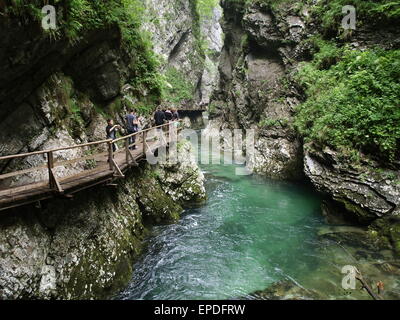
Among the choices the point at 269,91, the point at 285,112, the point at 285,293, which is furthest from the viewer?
the point at 269,91

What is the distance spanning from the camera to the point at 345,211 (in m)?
12.5

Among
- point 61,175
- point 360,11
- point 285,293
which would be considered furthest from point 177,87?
point 285,293

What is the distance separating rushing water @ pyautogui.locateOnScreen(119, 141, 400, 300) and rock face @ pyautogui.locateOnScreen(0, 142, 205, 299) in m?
0.87

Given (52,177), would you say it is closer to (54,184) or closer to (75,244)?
(54,184)

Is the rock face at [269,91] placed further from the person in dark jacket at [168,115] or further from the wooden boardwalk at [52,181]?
the wooden boardwalk at [52,181]

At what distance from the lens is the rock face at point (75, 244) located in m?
5.93

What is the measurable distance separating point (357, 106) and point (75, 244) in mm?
13366

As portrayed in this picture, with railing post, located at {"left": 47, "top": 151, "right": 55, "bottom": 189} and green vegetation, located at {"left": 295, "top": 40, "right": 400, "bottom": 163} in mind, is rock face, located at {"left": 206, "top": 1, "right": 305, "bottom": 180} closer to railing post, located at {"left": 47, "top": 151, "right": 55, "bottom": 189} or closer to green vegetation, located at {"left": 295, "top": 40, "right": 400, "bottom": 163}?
green vegetation, located at {"left": 295, "top": 40, "right": 400, "bottom": 163}

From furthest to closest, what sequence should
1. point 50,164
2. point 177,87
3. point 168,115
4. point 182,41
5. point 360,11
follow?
1. point 182,41
2. point 177,87
3. point 168,115
4. point 360,11
5. point 50,164

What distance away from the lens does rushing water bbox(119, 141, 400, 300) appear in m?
8.63

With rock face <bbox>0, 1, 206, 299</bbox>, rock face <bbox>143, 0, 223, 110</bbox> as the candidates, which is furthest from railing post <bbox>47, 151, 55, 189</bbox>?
rock face <bbox>143, 0, 223, 110</bbox>

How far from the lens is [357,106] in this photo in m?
13.0
